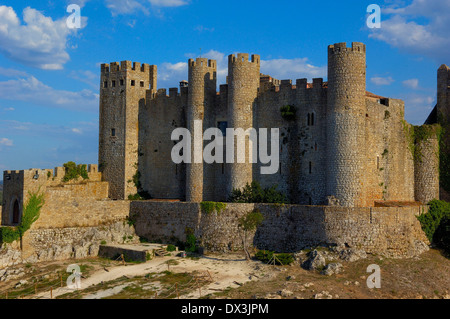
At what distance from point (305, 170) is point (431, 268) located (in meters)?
10.3

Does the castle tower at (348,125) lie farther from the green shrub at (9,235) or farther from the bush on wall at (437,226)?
the green shrub at (9,235)

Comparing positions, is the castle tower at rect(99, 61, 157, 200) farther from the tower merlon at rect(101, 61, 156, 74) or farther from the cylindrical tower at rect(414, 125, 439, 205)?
the cylindrical tower at rect(414, 125, 439, 205)

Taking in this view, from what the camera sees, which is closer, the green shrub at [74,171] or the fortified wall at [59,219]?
the fortified wall at [59,219]

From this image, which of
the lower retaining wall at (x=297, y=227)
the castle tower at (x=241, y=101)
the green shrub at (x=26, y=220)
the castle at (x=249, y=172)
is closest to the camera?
the lower retaining wall at (x=297, y=227)

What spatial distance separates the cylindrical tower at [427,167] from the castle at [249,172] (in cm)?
7

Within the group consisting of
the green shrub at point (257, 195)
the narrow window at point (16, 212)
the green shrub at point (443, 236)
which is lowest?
the green shrub at point (443, 236)

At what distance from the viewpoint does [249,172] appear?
3566 centimetres

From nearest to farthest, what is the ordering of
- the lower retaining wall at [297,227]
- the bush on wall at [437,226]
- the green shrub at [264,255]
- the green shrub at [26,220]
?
1. the lower retaining wall at [297,227]
2. the green shrub at [264,255]
3. the green shrub at [26,220]
4. the bush on wall at [437,226]

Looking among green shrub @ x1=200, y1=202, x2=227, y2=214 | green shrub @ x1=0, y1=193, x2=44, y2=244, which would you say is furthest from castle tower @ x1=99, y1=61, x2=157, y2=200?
green shrub @ x1=200, y1=202, x2=227, y2=214

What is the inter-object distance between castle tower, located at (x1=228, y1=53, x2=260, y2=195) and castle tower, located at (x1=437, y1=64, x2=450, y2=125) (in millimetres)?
14144

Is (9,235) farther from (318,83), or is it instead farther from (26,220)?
(318,83)

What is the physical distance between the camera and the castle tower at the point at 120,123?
131 feet

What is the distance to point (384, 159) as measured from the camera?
112 ft

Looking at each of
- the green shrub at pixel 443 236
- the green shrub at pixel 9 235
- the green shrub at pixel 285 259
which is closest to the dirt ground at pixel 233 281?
the green shrub at pixel 285 259
